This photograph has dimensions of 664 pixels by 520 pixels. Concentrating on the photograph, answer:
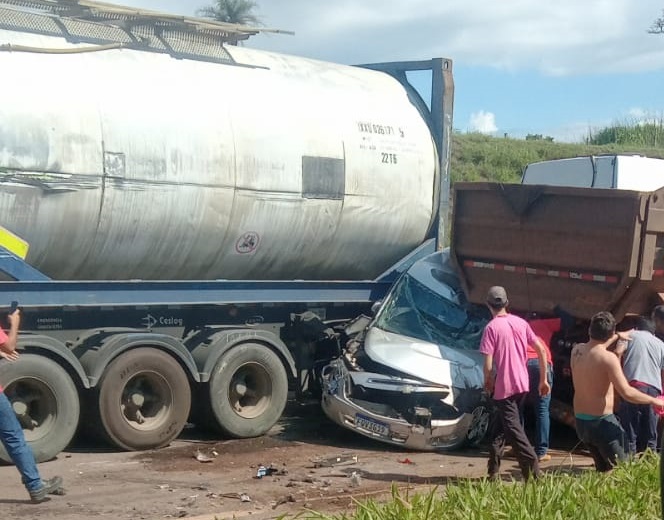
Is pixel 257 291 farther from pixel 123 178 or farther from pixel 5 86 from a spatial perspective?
pixel 5 86

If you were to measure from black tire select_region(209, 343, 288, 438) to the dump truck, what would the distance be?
2.21m

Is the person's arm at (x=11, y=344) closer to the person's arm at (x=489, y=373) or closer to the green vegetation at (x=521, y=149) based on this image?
the person's arm at (x=489, y=373)

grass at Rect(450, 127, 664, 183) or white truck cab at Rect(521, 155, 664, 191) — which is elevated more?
grass at Rect(450, 127, 664, 183)

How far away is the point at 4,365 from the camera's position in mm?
9539

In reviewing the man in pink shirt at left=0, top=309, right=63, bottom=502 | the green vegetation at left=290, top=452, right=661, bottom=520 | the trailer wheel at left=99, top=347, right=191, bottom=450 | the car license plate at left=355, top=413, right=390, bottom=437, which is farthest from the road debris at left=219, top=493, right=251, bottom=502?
the car license plate at left=355, top=413, right=390, bottom=437

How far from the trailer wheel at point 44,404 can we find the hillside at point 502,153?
24.9 m

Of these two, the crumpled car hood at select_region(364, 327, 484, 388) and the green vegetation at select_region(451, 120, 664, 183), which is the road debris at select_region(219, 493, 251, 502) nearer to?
the crumpled car hood at select_region(364, 327, 484, 388)

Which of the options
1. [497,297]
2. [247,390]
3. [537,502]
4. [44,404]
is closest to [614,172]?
[497,297]

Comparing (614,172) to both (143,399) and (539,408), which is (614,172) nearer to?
(539,408)

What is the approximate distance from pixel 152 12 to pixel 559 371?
532 centimetres

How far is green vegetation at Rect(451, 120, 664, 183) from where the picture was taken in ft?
117

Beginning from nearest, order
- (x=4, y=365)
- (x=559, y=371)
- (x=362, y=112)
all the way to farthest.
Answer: (x=4, y=365), (x=559, y=371), (x=362, y=112)

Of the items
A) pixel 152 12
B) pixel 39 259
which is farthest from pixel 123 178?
pixel 152 12

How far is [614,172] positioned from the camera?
13352mm
